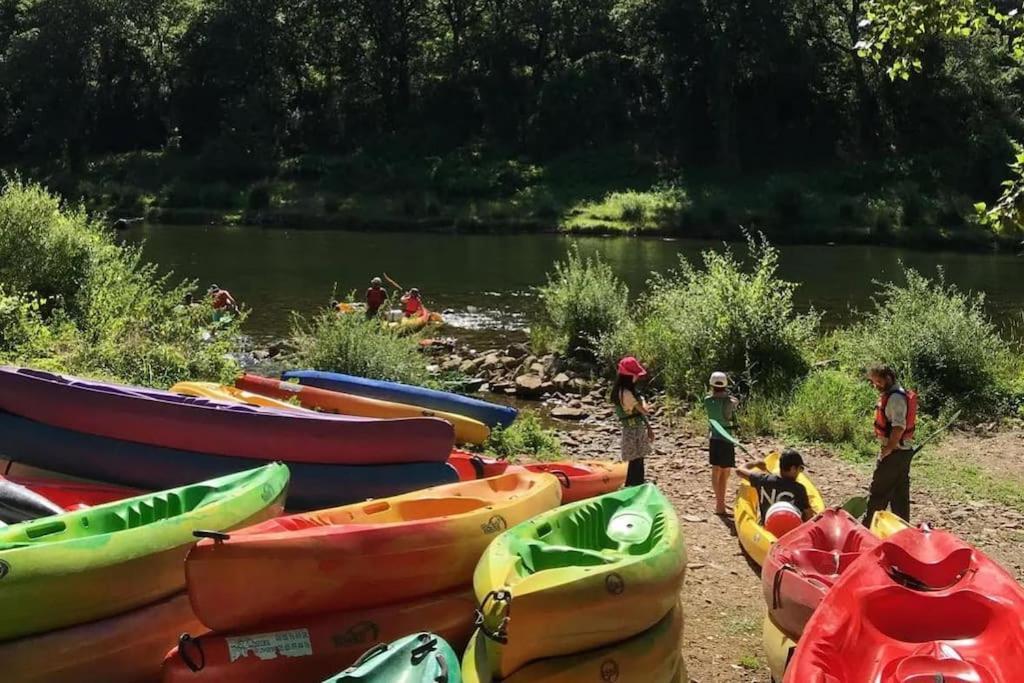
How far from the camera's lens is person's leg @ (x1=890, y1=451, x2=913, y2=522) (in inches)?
266

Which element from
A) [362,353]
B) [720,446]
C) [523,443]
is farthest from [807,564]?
[362,353]

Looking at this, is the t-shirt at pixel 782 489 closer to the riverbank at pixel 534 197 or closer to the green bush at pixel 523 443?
the green bush at pixel 523 443

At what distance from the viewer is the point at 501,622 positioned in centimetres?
403

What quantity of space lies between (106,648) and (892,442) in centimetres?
515

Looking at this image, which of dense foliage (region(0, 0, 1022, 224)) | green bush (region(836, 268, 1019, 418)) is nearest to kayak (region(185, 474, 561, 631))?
green bush (region(836, 268, 1019, 418))

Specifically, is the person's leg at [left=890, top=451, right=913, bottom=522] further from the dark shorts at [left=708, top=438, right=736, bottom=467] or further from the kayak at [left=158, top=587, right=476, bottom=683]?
the kayak at [left=158, top=587, right=476, bottom=683]

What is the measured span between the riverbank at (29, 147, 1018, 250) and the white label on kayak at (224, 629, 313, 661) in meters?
28.0

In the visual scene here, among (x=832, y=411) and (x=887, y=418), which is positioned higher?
(x=887, y=418)

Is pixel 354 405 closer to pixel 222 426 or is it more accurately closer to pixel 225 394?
pixel 225 394

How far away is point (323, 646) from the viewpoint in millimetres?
4312

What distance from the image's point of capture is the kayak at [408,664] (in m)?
3.80

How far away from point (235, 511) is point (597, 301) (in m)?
9.62

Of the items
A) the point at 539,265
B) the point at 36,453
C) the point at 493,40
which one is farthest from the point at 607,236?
the point at 36,453

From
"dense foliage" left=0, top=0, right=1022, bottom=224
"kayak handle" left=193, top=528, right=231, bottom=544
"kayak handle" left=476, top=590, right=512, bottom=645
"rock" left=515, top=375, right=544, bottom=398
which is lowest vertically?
"rock" left=515, top=375, right=544, bottom=398
